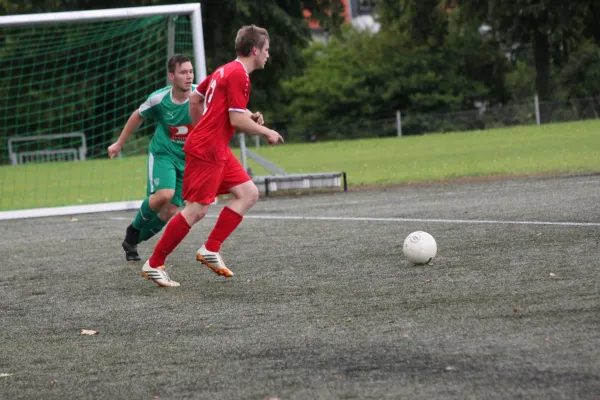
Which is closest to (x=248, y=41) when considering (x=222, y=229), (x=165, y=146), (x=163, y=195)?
(x=222, y=229)

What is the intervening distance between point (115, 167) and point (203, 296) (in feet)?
65.2

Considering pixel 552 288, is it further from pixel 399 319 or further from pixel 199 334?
pixel 199 334

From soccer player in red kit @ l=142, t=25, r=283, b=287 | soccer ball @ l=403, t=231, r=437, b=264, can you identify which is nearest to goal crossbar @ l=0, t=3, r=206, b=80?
soccer player in red kit @ l=142, t=25, r=283, b=287

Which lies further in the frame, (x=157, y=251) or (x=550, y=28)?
(x=550, y=28)

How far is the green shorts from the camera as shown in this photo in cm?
909

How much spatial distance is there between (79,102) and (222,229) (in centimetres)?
2063

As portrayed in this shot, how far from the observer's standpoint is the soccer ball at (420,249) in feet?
24.6

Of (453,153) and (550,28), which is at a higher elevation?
(550,28)

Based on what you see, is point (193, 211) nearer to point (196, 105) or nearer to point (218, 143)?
point (218, 143)

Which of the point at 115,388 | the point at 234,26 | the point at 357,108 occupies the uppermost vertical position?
the point at 234,26

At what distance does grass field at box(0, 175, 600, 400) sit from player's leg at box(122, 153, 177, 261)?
236mm

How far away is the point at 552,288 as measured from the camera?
6.03 m

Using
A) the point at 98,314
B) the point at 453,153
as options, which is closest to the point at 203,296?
the point at 98,314

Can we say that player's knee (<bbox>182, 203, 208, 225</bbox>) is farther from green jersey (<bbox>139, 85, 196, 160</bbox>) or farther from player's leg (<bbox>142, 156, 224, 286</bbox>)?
green jersey (<bbox>139, 85, 196, 160</bbox>)
